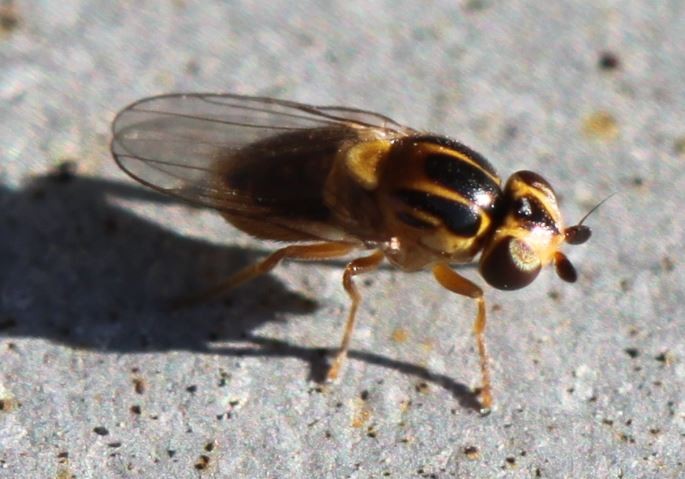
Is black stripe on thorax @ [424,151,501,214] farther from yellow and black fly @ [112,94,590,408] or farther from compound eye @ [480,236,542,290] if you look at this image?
compound eye @ [480,236,542,290]

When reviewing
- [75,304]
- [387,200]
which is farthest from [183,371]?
[387,200]

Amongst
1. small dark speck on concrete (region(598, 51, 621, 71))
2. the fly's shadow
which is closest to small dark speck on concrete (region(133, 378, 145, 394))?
the fly's shadow

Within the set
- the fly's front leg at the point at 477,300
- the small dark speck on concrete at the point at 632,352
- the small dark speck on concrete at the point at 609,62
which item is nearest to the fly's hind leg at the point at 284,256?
the fly's front leg at the point at 477,300

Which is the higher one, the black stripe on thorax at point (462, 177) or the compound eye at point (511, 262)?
the black stripe on thorax at point (462, 177)

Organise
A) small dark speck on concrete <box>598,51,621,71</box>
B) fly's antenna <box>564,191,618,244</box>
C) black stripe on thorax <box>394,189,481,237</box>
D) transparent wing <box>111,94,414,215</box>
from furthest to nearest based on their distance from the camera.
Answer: small dark speck on concrete <box>598,51,621,71</box> → transparent wing <box>111,94,414,215</box> → fly's antenna <box>564,191,618,244</box> → black stripe on thorax <box>394,189,481,237</box>

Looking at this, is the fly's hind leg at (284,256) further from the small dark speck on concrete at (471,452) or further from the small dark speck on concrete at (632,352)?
the small dark speck on concrete at (632,352)

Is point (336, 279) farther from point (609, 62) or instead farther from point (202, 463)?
point (609, 62)

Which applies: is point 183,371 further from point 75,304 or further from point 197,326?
point 75,304
